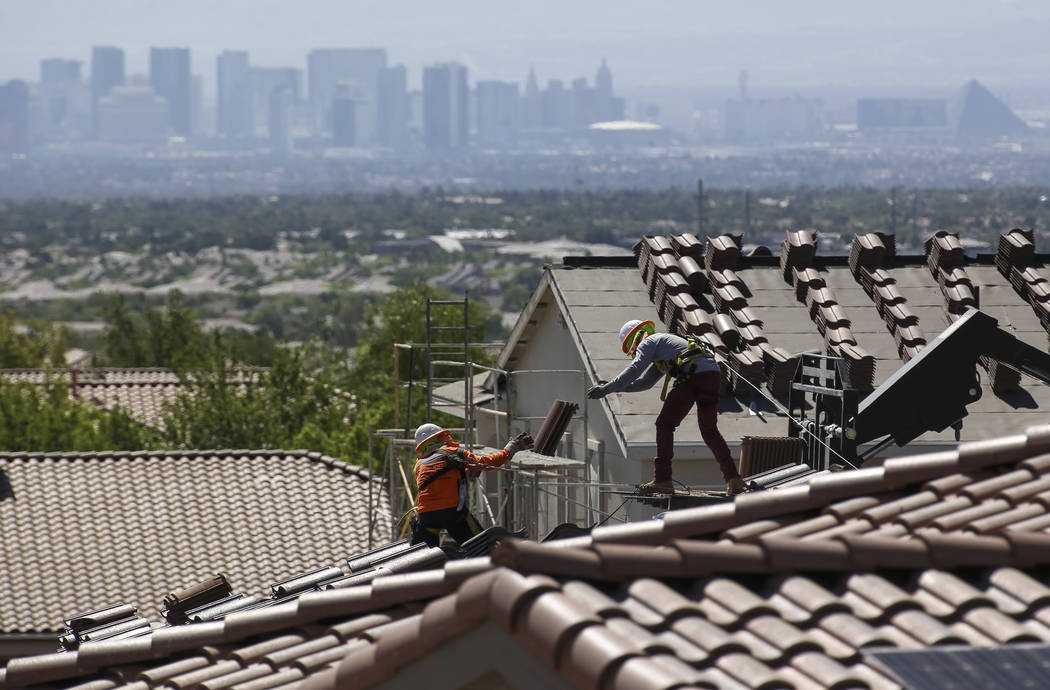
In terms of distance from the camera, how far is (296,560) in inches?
1364

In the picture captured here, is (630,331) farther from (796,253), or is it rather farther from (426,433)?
(796,253)

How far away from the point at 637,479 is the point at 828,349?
356cm

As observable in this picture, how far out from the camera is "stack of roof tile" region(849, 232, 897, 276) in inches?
921

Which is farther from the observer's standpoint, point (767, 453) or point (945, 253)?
point (945, 253)

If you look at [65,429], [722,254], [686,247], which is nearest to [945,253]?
[722,254]

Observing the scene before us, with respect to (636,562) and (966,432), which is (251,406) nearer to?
(966,432)

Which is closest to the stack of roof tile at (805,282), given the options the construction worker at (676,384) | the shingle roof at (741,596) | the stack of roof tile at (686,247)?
the stack of roof tile at (686,247)

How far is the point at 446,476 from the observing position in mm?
17062

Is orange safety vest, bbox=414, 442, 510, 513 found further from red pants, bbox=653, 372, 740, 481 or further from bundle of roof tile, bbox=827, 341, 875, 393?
bundle of roof tile, bbox=827, 341, 875, 393

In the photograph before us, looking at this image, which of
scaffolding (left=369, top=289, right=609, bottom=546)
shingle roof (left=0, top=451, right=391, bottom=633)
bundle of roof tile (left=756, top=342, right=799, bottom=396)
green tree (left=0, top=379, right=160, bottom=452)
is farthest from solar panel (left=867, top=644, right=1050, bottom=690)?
green tree (left=0, top=379, right=160, bottom=452)

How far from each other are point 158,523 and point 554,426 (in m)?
18.0

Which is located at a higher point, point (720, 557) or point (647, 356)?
point (720, 557)

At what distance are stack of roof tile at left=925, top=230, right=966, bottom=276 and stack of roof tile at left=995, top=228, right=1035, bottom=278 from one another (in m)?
0.60

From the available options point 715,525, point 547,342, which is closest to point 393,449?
point 547,342
